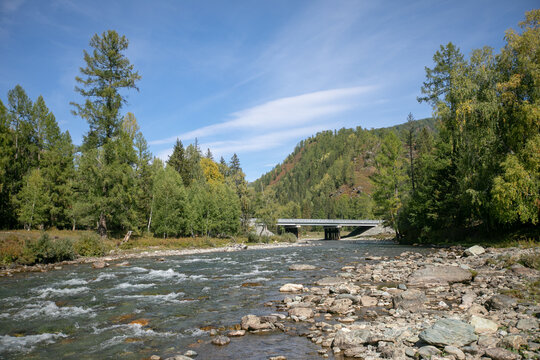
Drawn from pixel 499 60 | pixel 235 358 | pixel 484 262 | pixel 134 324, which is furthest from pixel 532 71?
pixel 134 324

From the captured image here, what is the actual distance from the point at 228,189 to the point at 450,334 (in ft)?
177

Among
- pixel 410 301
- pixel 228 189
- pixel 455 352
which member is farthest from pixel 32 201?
pixel 455 352

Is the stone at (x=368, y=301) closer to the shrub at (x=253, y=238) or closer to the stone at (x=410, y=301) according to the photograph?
the stone at (x=410, y=301)

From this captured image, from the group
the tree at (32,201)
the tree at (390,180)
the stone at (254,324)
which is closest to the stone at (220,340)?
the stone at (254,324)

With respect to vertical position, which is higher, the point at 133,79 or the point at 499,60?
the point at 133,79

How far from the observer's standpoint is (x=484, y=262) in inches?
716

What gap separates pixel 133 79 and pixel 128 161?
9735 mm

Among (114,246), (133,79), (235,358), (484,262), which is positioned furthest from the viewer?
(133,79)

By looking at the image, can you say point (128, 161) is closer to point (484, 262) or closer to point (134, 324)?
point (134, 324)

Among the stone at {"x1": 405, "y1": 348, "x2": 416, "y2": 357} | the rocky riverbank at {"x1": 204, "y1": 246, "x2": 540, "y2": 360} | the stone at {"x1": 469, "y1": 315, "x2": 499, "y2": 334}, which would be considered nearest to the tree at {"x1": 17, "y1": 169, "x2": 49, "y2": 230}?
the rocky riverbank at {"x1": 204, "y1": 246, "x2": 540, "y2": 360}

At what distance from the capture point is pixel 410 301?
35.8 feet

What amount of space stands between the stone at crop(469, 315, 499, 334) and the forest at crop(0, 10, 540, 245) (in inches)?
653

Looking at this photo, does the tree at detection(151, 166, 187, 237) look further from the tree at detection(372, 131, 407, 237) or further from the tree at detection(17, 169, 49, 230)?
the tree at detection(372, 131, 407, 237)

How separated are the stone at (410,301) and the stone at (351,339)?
3.05 m
